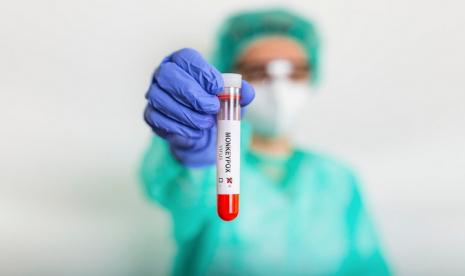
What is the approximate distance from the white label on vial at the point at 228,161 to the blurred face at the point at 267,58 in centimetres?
54

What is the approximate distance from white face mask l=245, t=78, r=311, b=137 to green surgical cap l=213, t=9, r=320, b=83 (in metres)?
0.12

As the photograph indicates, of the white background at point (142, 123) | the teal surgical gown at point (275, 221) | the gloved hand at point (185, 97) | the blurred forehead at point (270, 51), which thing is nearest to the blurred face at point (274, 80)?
the blurred forehead at point (270, 51)

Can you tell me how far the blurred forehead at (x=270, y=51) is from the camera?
1.37 m

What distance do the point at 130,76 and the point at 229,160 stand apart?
76cm

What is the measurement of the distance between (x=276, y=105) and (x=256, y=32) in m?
0.21

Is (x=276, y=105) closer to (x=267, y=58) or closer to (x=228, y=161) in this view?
(x=267, y=58)

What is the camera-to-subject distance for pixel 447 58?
1.68 metres

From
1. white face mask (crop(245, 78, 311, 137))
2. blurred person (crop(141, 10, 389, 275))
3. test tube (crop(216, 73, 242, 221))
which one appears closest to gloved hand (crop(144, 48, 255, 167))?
test tube (crop(216, 73, 242, 221))

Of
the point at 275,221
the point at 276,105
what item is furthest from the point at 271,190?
the point at 276,105

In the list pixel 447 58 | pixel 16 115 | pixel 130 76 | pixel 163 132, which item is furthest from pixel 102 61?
pixel 447 58

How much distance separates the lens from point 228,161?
84 cm

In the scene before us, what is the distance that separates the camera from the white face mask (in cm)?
136

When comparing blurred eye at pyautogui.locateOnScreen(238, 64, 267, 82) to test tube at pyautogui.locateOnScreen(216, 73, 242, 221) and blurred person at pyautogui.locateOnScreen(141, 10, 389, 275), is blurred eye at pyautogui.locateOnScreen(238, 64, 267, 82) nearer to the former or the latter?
blurred person at pyautogui.locateOnScreen(141, 10, 389, 275)

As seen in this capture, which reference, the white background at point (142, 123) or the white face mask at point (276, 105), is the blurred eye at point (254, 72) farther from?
the white background at point (142, 123)
